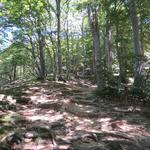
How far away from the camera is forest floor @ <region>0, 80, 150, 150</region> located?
6.52m

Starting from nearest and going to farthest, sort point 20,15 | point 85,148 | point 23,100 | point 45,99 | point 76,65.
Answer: point 85,148
point 23,100
point 45,99
point 20,15
point 76,65

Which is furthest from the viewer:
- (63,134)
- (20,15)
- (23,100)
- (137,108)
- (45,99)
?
(20,15)

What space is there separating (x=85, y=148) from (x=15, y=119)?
2.80 m

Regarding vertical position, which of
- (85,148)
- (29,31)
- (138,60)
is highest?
(29,31)

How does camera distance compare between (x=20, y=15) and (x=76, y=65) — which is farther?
(x=76, y=65)

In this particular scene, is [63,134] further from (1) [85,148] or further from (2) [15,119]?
(2) [15,119]

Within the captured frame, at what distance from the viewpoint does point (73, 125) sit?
27.4 feet

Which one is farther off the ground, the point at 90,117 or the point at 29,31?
the point at 29,31

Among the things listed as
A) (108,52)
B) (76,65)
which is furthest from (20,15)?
(76,65)

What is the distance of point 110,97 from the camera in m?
13.2

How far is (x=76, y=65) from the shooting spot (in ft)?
138

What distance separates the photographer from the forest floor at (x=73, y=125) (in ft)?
21.4

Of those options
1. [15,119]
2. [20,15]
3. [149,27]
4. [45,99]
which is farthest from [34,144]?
[149,27]

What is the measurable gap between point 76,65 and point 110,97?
28872 mm
